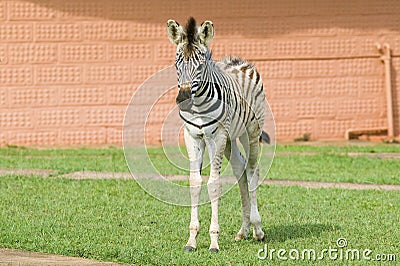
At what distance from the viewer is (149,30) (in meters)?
18.6

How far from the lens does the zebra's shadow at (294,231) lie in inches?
387

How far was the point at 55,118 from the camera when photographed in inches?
720

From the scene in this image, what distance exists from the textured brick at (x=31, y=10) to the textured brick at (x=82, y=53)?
681 millimetres

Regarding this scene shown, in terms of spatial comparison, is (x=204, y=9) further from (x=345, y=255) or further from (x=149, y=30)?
(x=345, y=255)

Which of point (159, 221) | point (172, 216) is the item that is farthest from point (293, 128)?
point (159, 221)

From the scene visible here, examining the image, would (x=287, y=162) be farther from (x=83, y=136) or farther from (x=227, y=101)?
(x=227, y=101)

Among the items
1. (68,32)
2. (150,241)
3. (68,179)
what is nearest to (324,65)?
(68,32)

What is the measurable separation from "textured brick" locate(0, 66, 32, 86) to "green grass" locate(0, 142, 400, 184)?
1334 millimetres

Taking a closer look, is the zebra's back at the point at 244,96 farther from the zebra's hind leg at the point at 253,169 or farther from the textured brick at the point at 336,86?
the textured brick at the point at 336,86

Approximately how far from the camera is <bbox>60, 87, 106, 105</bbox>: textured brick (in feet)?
60.2

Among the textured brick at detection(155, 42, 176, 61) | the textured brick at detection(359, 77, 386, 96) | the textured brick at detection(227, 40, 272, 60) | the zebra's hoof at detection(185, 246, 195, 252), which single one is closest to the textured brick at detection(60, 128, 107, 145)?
the textured brick at detection(155, 42, 176, 61)

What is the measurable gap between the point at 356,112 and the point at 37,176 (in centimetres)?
752

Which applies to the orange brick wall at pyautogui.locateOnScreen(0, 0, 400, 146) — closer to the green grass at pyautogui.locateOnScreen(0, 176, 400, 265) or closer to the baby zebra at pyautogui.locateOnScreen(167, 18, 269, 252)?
the green grass at pyautogui.locateOnScreen(0, 176, 400, 265)

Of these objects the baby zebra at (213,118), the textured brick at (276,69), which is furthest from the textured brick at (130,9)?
the baby zebra at (213,118)
